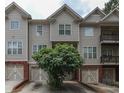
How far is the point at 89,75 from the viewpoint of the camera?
1238 inches

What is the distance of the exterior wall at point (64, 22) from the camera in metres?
30.8

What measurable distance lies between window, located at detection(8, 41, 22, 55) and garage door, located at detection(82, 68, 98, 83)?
8148 millimetres

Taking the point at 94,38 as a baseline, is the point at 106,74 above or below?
below

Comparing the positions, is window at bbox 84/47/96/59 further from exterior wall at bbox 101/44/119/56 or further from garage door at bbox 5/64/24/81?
garage door at bbox 5/64/24/81

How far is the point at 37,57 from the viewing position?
80.2ft

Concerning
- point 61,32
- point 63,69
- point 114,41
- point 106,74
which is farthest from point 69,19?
point 63,69

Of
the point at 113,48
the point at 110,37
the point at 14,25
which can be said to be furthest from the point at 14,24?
the point at 113,48

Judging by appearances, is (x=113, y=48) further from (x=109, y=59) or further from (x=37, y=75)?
(x=37, y=75)

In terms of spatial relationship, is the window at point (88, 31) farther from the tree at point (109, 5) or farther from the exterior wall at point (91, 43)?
the tree at point (109, 5)

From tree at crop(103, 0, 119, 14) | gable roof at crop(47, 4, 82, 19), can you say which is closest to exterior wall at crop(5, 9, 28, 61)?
gable roof at crop(47, 4, 82, 19)

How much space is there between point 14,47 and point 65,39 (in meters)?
6.09

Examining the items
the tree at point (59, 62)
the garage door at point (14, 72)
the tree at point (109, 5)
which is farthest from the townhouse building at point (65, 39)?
the tree at point (109, 5)
